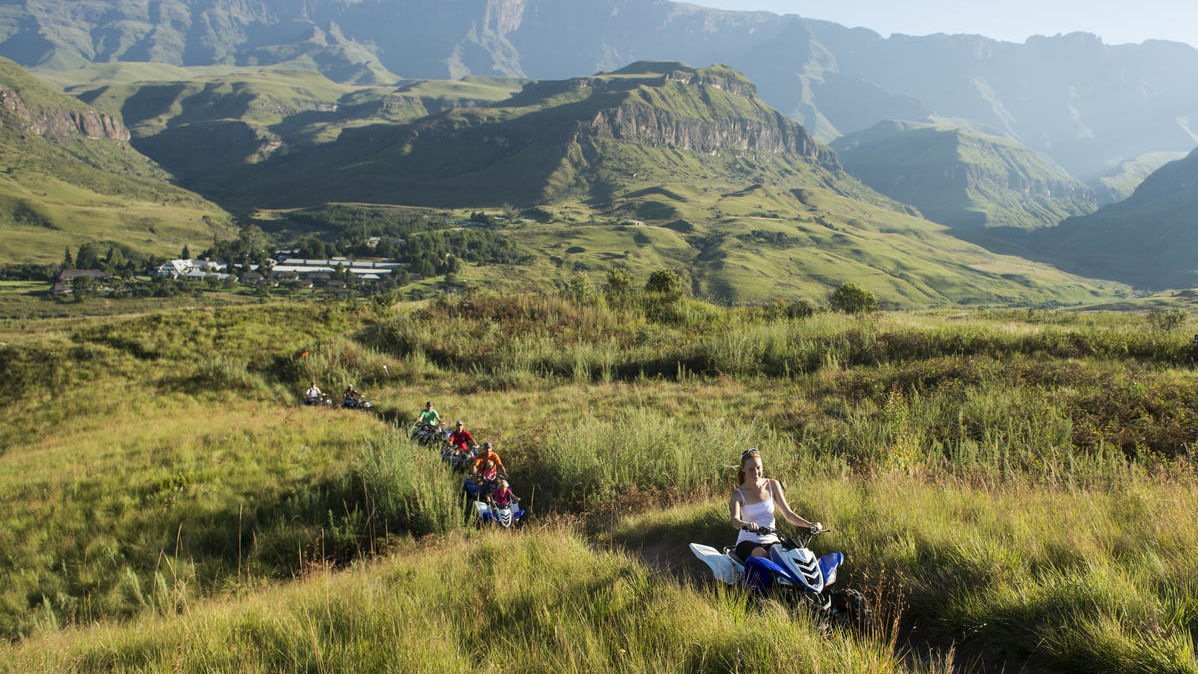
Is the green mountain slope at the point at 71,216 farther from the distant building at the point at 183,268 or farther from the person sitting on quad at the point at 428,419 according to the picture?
the person sitting on quad at the point at 428,419

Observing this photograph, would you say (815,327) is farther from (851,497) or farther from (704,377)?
(851,497)

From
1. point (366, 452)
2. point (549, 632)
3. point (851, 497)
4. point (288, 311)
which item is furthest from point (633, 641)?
point (288, 311)

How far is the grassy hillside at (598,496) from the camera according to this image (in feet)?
10.9

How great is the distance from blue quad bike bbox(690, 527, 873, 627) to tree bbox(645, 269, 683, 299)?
20.5 meters

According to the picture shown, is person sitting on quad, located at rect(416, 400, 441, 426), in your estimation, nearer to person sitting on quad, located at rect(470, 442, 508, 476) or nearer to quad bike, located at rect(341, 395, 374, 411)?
person sitting on quad, located at rect(470, 442, 508, 476)

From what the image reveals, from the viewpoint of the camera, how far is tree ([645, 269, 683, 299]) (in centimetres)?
2473

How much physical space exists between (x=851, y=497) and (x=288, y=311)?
80.8 feet

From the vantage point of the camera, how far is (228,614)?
409 centimetres

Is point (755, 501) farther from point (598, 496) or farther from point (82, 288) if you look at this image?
point (82, 288)

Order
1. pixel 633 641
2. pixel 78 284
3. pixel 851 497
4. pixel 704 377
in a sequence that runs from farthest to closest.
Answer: pixel 78 284
pixel 704 377
pixel 851 497
pixel 633 641

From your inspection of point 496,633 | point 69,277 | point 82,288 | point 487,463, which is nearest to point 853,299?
point 487,463

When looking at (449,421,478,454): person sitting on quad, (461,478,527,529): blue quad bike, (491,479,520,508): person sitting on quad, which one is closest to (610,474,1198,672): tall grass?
(461,478,527,529): blue quad bike

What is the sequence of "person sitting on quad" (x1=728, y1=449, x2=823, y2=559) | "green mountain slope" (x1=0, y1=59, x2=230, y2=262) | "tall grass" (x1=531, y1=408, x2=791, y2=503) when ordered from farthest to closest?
"green mountain slope" (x1=0, y1=59, x2=230, y2=262) < "tall grass" (x1=531, y1=408, x2=791, y2=503) < "person sitting on quad" (x1=728, y1=449, x2=823, y2=559)

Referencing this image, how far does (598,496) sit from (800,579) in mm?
4178
